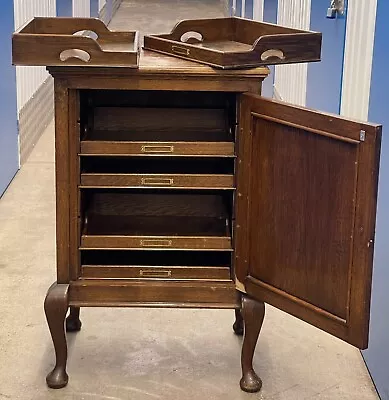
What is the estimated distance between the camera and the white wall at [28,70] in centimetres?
484

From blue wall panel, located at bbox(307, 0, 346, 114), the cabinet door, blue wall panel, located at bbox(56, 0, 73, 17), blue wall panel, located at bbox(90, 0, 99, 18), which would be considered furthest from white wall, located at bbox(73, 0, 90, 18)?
the cabinet door

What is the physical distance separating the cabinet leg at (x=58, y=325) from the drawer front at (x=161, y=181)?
0.35 m

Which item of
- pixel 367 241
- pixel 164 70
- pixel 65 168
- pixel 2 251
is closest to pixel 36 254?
pixel 2 251

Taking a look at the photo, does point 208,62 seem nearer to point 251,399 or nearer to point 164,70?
point 164,70

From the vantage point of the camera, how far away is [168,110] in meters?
2.75

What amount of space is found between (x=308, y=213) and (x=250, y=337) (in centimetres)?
51

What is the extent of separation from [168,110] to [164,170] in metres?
0.21

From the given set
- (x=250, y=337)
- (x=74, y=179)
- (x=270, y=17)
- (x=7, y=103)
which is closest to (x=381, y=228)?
(x=250, y=337)

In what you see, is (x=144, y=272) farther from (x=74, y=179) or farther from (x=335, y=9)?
(x=335, y=9)

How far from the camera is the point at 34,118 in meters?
5.66

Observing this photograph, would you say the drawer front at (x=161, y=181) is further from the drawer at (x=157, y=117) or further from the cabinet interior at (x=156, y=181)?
the drawer at (x=157, y=117)

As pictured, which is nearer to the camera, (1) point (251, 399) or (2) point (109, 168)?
(1) point (251, 399)

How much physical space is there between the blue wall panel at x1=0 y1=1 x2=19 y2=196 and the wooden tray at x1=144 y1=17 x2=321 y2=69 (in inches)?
71.3

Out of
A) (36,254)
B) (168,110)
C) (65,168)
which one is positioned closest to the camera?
(65,168)
